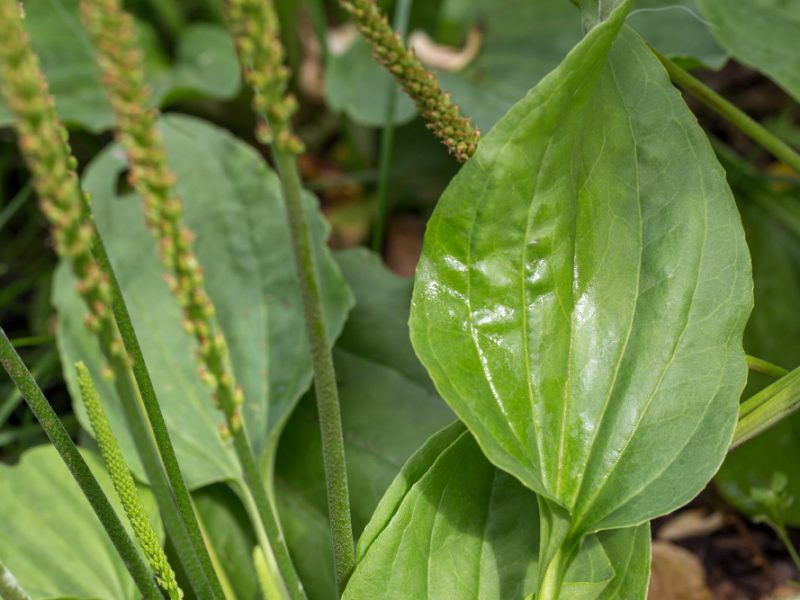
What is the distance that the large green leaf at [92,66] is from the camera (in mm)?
1635

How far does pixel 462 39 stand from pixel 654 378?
1057mm

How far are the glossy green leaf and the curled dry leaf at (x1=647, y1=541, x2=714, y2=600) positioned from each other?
4.8 inches

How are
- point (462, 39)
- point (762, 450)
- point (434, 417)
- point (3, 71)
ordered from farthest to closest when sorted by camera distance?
point (462, 39)
point (762, 450)
point (434, 417)
point (3, 71)

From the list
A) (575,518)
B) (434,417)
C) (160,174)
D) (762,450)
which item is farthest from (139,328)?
(762,450)

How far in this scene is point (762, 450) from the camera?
1414 mm

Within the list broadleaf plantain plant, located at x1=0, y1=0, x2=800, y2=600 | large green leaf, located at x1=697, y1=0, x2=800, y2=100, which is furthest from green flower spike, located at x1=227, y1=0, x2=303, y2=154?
large green leaf, located at x1=697, y1=0, x2=800, y2=100

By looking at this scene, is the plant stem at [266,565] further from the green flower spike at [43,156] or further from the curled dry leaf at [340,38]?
the curled dry leaf at [340,38]

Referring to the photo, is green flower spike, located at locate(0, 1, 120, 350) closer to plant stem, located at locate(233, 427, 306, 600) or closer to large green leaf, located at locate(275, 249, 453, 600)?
plant stem, located at locate(233, 427, 306, 600)

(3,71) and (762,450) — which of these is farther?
(762,450)

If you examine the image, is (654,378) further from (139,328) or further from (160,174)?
(139,328)

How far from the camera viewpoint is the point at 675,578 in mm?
1339

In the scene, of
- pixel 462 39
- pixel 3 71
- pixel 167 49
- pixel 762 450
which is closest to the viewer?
pixel 3 71

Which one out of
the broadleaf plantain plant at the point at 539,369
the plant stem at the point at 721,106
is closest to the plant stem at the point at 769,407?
the broadleaf plantain plant at the point at 539,369

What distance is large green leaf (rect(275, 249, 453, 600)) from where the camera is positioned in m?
1.17
